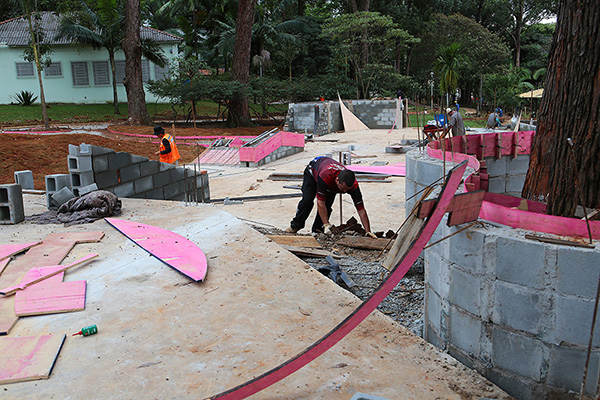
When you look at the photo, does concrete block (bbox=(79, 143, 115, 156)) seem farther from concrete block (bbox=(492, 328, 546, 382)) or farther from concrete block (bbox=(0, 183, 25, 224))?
concrete block (bbox=(492, 328, 546, 382))

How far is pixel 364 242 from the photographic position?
6426 millimetres

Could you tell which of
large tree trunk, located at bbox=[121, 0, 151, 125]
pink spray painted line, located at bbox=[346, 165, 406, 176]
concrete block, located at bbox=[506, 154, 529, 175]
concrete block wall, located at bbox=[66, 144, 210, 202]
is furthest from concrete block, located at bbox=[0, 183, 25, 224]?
large tree trunk, located at bbox=[121, 0, 151, 125]

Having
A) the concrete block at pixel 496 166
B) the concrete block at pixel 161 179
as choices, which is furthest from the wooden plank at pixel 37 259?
the concrete block at pixel 496 166

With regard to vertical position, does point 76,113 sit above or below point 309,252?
above

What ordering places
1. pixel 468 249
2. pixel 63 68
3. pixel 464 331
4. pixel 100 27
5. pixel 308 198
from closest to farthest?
pixel 468 249 → pixel 464 331 → pixel 308 198 → pixel 100 27 → pixel 63 68

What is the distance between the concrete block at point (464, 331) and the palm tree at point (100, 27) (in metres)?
27.3

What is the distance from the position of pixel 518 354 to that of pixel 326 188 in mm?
4120

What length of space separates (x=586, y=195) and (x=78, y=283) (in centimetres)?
442

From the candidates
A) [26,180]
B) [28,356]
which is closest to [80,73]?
[26,180]

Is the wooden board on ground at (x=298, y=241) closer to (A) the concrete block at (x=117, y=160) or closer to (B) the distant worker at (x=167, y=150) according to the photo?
(A) the concrete block at (x=117, y=160)

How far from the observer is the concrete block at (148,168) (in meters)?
8.79

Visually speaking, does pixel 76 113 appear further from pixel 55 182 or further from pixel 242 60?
pixel 55 182

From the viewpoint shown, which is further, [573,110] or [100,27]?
[100,27]

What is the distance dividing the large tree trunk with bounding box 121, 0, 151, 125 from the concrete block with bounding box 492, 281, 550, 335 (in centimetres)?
2463
